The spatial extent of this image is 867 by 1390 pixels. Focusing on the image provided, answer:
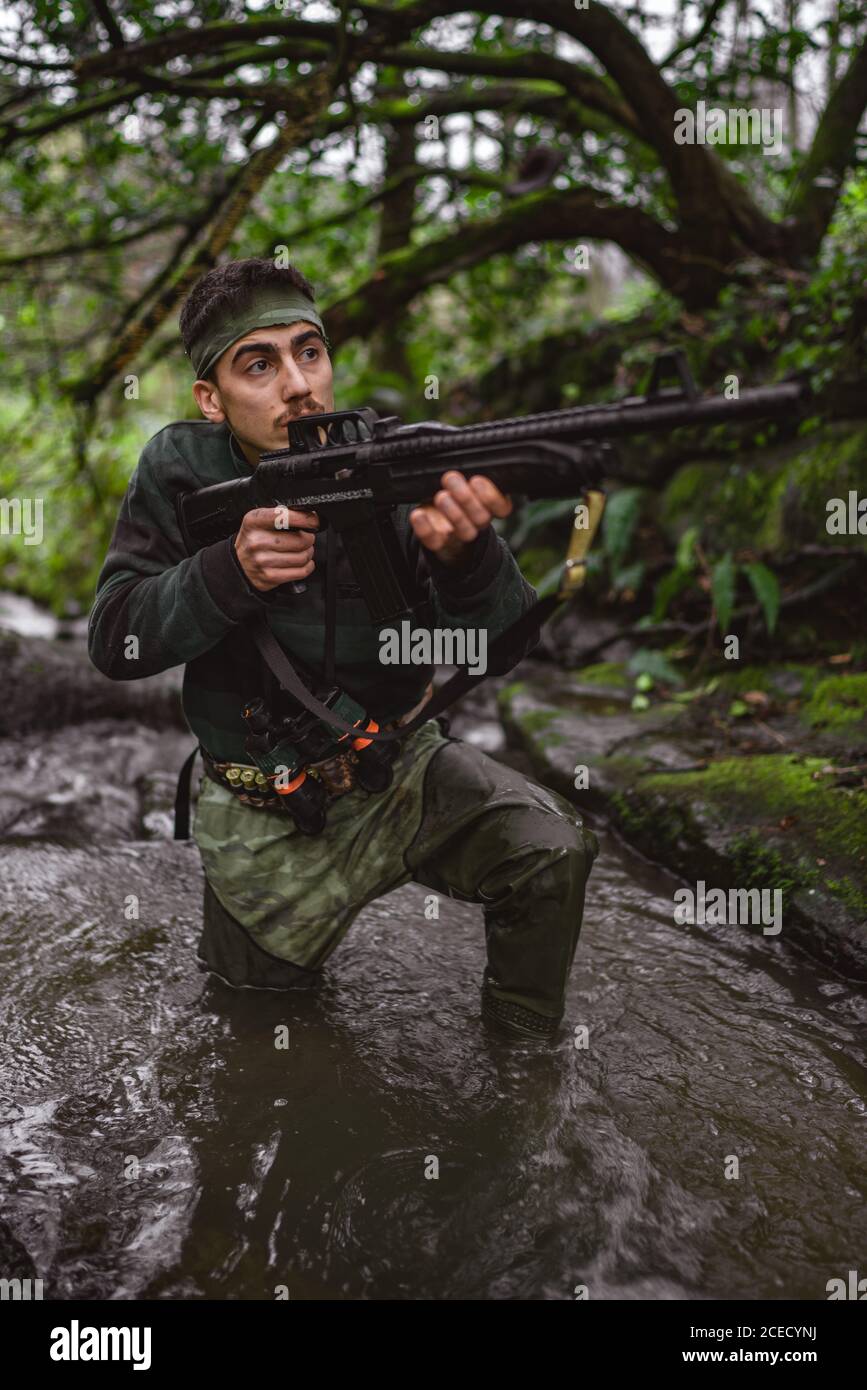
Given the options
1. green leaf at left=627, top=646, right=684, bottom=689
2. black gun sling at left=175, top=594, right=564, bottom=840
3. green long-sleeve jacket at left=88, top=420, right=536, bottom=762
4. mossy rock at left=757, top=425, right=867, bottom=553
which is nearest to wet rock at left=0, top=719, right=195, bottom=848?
green long-sleeve jacket at left=88, top=420, right=536, bottom=762

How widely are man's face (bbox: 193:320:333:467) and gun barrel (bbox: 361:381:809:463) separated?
56cm

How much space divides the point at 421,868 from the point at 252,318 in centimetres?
195

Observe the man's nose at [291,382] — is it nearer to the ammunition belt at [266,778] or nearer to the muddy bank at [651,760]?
the ammunition belt at [266,778]

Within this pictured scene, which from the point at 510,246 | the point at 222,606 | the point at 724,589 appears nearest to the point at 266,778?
the point at 222,606

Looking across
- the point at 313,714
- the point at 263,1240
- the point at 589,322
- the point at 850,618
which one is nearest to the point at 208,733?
the point at 313,714

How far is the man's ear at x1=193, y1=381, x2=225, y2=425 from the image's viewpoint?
3.25 metres

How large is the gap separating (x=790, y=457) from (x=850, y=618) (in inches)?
53.6

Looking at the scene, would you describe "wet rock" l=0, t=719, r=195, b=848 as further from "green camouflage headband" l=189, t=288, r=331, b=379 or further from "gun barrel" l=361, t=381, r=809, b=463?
"gun barrel" l=361, t=381, r=809, b=463

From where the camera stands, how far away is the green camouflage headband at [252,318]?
10.2ft

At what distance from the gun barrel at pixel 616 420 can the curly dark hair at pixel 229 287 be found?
88 cm

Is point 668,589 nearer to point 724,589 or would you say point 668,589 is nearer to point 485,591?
point 724,589
